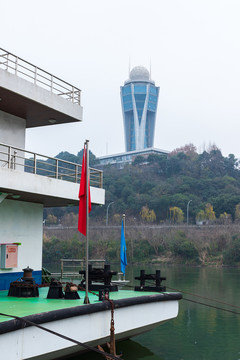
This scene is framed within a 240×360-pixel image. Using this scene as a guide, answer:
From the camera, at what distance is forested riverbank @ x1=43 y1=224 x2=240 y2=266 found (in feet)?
190

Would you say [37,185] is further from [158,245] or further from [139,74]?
[139,74]

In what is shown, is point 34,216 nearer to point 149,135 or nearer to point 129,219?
point 129,219

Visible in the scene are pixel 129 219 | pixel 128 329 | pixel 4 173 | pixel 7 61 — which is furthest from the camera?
pixel 129 219

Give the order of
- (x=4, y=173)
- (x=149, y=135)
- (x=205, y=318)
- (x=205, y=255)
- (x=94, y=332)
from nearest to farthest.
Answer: (x=94, y=332), (x=4, y=173), (x=205, y=318), (x=205, y=255), (x=149, y=135)

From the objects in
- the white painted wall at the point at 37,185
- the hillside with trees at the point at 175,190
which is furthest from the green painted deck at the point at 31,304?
the hillside with trees at the point at 175,190

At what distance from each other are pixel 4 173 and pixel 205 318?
9619mm

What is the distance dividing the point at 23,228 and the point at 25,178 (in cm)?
236

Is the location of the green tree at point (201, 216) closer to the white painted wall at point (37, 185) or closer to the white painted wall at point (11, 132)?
the white painted wall at point (37, 185)

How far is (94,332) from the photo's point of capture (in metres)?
9.76

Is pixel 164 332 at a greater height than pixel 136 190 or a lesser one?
lesser

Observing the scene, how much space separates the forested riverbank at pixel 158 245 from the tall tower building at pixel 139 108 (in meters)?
105

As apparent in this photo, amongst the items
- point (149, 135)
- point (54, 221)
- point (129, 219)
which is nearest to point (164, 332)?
point (129, 219)

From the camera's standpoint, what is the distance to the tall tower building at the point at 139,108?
165 m

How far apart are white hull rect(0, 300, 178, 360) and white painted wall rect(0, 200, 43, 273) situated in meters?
4.21
